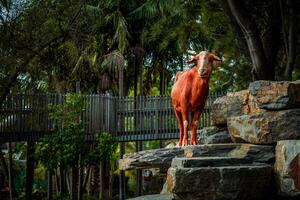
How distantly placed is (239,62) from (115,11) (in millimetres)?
8600

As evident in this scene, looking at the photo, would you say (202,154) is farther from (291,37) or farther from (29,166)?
(29,166)

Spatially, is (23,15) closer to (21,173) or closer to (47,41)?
(47,41)

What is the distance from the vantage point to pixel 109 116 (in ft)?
60.2

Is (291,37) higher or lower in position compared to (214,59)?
higher

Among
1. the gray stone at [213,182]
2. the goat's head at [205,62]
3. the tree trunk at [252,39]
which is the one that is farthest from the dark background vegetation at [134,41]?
the gray stone at [213,182]

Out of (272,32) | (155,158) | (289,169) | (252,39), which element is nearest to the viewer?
(289,169)

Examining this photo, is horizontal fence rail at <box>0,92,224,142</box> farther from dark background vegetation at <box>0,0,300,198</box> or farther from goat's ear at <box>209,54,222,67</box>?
goat's ear at <box>209,54,222,67</box>

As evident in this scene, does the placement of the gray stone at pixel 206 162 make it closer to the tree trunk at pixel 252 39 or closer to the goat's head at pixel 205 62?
the goat's head at pixel 205 62

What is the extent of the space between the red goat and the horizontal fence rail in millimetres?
8310

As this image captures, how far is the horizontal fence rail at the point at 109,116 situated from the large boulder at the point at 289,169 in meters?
10.9

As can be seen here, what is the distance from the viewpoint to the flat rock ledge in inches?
274

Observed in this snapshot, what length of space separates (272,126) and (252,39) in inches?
156

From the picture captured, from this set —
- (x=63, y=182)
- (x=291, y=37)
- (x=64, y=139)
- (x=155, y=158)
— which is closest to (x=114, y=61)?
(x=63, y=182)

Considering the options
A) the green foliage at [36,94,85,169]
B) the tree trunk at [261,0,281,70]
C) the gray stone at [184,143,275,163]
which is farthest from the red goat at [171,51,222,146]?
the green foliage at [36,94,85,169]
